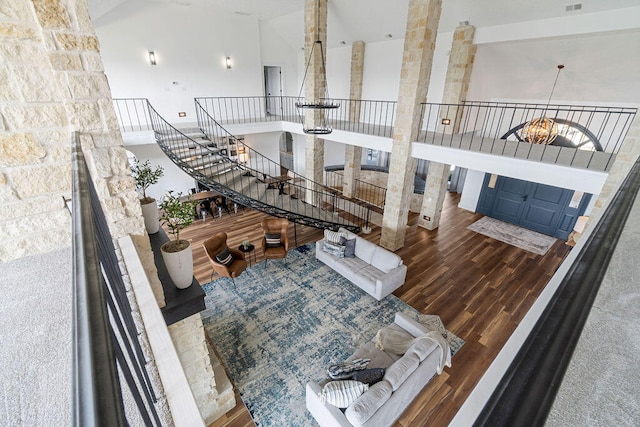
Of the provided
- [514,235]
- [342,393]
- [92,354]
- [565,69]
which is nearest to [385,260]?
[342,393]

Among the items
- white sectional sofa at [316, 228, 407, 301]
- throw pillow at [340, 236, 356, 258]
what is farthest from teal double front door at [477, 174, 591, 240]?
throw pillow at [340, 236, 356, 258]

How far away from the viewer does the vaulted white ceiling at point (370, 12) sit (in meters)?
5.31

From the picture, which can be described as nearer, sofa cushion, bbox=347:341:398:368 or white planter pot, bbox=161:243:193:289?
white planter pot, bbox=161:243:193:289

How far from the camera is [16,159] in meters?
1.50

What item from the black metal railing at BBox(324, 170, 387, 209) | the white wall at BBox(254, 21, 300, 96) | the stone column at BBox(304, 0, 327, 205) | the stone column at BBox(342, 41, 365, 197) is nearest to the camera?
the stone column at BBox(304, 0, 327, 205)

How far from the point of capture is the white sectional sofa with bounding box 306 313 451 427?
112 inches

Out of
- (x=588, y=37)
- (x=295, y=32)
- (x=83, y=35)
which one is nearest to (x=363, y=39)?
(x=295, y=32)

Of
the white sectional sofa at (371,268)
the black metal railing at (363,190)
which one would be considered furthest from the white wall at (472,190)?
the white sectional sofa at (371,268)

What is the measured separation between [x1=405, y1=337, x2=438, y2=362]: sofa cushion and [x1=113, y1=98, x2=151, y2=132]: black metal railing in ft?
28.2

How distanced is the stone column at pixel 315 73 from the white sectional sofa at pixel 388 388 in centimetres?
496

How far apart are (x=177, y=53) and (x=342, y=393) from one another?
10.0 m

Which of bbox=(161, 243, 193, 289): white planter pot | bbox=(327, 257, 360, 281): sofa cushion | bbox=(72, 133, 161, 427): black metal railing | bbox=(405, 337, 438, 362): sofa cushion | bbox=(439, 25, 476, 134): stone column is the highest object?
bbox=(439, 25, 476, 134): stone column

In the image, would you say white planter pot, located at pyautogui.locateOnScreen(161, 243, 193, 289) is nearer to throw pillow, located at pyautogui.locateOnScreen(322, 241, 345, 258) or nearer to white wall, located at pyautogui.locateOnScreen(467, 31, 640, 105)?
throw pillow, located at pyautogui.locateOnScreen(322, 241, 345, 258)

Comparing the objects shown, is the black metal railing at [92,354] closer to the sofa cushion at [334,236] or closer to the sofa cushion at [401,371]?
the sofa cushion at [401,371]
